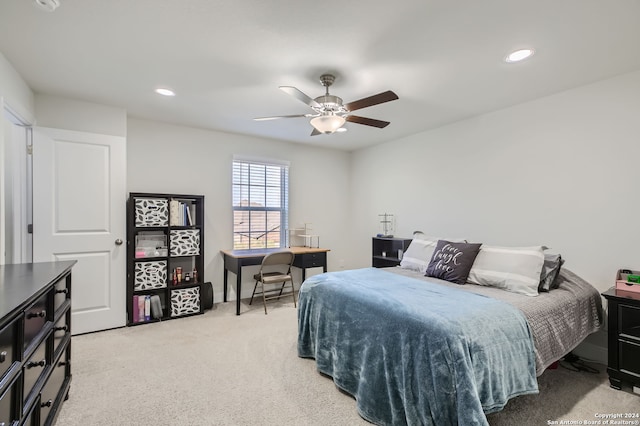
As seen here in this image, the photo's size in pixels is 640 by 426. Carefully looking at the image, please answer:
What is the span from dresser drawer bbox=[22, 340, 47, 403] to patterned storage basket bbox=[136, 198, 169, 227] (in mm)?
1993

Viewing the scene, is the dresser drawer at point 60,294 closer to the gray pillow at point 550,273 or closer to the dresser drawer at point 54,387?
the dresser drawer at point 54,387

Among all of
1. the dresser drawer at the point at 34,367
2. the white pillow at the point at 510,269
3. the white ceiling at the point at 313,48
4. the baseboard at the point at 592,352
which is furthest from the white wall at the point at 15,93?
the baseboard at the point at 592,352

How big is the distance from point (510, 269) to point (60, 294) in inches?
129

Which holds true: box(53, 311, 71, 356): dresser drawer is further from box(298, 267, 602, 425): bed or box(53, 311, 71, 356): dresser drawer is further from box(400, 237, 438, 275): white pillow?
box(400, 237, 438, 275): white pillow

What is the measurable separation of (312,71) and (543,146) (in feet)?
7.82

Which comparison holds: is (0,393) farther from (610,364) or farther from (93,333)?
(610,364)

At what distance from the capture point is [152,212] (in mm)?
3432

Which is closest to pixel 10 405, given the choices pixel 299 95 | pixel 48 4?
pixel 48 4

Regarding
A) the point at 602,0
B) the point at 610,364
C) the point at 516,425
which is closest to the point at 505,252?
the point at 610,364

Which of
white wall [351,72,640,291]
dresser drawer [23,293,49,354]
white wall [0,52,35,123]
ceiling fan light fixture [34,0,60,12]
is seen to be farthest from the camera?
white wall [351,72,640,291]

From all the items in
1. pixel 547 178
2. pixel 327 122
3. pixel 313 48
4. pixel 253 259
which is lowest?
pixel 253 259

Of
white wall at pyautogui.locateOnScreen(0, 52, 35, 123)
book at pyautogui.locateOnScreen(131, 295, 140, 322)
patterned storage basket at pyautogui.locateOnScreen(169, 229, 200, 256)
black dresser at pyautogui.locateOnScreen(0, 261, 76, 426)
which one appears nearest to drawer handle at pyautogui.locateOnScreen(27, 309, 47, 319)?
black dresser at pyautogui.locateOnScreen(0, 261, 76, 426)

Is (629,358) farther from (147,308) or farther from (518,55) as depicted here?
(147,308)

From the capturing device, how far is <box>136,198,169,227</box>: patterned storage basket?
3367mm
